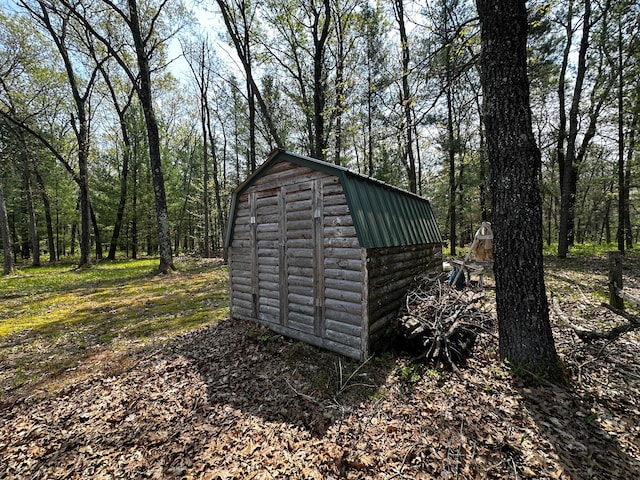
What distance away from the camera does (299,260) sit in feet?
16.3

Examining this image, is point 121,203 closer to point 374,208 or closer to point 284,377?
point 284,377

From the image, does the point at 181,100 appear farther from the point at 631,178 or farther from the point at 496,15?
the point at 631,178

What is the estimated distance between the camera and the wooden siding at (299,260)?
431 centimetres

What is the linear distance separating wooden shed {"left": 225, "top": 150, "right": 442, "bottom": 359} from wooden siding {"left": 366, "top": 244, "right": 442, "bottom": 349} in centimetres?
2

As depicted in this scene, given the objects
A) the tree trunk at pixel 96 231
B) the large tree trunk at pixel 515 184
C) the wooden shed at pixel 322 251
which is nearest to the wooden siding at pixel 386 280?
the wooden shed at pixel 322 251

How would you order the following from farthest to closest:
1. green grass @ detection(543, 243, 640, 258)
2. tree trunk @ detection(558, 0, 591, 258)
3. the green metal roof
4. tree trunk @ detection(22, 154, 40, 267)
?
tree trunk @ detection(22, 154, 40, 267), green grass @ detection(543, 243, 640, 258), tree trunk @ detection(558, 0, 591, 258), the green metal roof

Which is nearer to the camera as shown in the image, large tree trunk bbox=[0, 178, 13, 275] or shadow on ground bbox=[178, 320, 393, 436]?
shadow on ground bbox=[178, 320, 393, 436]

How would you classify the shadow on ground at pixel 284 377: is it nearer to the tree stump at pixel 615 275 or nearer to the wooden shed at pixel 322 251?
the wooden shed at pixel 322 251

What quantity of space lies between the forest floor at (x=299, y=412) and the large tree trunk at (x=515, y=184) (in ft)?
2.08

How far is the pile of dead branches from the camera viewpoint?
13.1 feet

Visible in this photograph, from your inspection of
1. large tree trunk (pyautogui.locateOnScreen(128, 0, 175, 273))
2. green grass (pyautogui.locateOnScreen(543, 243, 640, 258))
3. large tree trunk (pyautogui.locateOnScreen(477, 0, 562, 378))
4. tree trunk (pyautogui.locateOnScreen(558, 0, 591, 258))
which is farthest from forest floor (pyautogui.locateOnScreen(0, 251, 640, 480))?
green grass (pyautogui.locateOnScreen(543, 243, 640, 258))

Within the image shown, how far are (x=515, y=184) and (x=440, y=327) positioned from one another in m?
2.29

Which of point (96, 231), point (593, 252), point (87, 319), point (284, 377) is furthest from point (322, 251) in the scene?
point (96, 231)

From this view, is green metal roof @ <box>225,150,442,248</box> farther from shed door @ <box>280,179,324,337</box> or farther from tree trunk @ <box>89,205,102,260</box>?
tree trunk @ <box>89,205,102,260</box>
